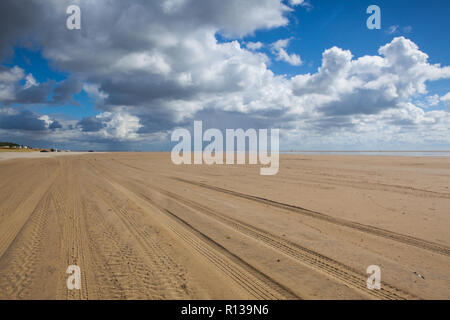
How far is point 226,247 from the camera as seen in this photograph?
4.71m

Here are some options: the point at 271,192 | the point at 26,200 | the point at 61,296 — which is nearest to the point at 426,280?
the point at 61,296

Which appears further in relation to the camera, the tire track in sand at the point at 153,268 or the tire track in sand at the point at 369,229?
the tire track in sand at the point at 369,229

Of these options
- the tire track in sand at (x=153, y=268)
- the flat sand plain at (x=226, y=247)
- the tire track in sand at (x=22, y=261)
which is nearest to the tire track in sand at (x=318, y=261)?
the flat sand plain at (x=226, y=247)

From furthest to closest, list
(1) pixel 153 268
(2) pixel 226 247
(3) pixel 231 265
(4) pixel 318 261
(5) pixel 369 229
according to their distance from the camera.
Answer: (5) pixel 369 229
(2) pixel 226 247
(4) pixel 318 261
(3) pixel 231 265
(1) pixel 153 268

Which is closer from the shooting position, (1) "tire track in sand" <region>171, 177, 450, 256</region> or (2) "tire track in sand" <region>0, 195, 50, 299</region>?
(2) "tire track in sand" <region>0, 195, 50, 299</region>

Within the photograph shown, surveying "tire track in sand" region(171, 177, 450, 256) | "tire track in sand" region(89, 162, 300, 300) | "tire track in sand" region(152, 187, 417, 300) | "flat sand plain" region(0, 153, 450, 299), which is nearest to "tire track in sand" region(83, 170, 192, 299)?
"flat sand plain" region(0, 153, 450, 299)

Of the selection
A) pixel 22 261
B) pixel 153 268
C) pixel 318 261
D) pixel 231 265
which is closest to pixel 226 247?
pixel 231 265

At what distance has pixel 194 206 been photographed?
8.03 meters

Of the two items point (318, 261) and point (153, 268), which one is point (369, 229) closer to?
point (318, 261)

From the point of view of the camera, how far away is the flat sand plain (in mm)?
3326

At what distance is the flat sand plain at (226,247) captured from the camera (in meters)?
3.33

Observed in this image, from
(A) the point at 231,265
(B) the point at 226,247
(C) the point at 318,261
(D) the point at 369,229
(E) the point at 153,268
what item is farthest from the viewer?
(D) the point at 369,229

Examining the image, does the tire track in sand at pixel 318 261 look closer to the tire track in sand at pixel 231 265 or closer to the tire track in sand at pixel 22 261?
the tire track in sand at pixel 231 265

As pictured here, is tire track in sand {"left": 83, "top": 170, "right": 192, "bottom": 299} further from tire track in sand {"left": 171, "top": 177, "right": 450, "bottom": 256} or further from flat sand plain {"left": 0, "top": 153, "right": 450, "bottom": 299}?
tire track in sand {"left": 171, "top": 177, "right": 450, "bottom": 256}
